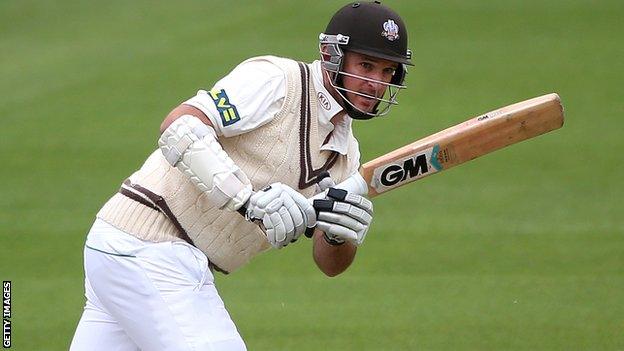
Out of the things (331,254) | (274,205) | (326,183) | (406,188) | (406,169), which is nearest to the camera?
(274,205)

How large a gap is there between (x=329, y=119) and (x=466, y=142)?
1.80 ft

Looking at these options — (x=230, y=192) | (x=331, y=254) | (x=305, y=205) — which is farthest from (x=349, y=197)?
(x=331, y=254)

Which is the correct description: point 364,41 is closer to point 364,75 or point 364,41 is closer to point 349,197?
point 364,75

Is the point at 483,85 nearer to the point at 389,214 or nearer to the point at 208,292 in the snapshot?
the point at 389,214

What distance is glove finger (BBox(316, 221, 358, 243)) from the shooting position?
478 cm

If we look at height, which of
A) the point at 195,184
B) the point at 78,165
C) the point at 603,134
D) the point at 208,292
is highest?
the point at 195,184

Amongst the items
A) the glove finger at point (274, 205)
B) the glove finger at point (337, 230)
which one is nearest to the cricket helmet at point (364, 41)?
the glove finger at point (337, 230)

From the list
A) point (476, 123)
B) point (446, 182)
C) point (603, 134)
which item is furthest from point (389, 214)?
point (476, 123)

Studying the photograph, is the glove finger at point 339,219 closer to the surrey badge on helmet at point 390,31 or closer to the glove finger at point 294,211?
the glove finger at point 294,211

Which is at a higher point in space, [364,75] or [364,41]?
[364,41]

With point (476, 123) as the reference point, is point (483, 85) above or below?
below

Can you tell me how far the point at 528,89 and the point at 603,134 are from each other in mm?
1299

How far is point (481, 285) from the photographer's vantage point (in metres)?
8.42

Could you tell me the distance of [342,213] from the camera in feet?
15.7
